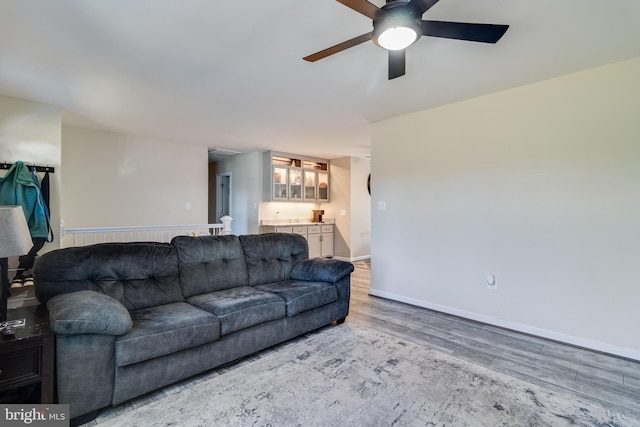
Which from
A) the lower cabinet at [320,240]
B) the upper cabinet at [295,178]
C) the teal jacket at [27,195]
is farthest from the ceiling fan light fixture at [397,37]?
the lower cabinet at [320,240]

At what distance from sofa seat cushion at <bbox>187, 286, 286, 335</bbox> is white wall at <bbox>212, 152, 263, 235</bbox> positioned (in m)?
3.99

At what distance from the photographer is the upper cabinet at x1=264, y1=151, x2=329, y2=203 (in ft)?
20.9

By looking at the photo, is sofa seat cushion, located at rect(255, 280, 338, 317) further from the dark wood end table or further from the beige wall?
the beige wall

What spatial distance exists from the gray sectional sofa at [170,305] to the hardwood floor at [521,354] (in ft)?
2.35

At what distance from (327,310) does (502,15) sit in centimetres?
270

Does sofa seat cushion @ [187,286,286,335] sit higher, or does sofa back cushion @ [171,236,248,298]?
sofa back cushion @ [171,236,248,298]

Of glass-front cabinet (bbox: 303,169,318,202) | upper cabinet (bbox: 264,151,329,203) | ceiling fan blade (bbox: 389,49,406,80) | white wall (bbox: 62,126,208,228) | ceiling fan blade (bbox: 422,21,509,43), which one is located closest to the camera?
ceiling fan blade (bbox: 422,21,509,43)

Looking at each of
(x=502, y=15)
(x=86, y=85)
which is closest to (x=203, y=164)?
(x=86, y=85)

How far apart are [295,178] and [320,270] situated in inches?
151

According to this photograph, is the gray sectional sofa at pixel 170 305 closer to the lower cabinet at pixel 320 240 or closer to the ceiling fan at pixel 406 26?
the ceiling fan at pixel 406 26

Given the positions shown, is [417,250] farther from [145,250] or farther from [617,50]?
[145,250]

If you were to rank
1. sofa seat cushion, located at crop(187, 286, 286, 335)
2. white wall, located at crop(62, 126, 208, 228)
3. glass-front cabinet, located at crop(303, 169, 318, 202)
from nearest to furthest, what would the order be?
sofa seat cushion, located at crop(187, 286, 286, 335) < white wall, located at crop(62, 126, 208, 228) < glass-front cabinet, located at crop(303, 169, 318, 202)

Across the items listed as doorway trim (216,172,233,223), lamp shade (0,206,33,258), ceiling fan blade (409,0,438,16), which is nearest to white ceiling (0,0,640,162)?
ceiling fan blade (409,0,438,16)

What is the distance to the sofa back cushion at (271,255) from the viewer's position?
318 centimetres
